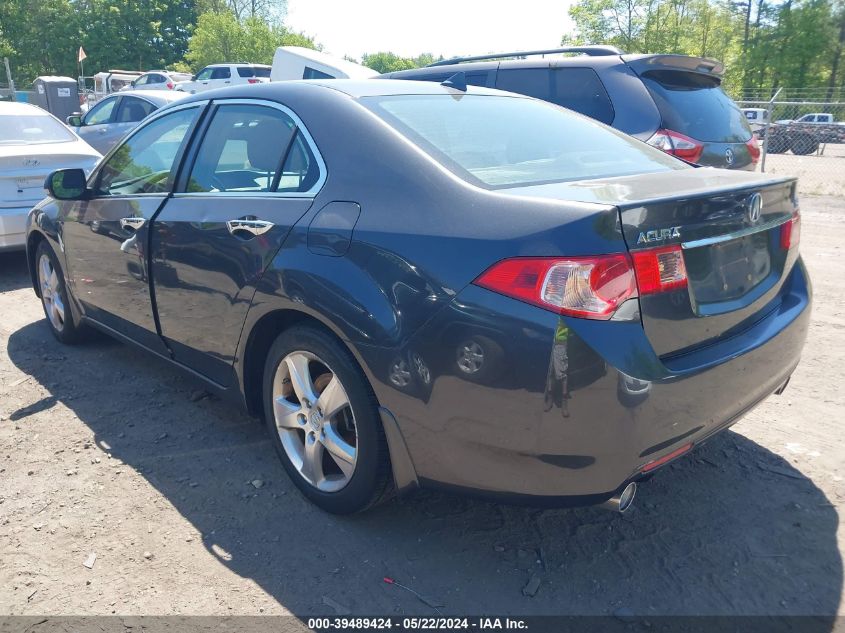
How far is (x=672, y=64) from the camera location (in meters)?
5.86

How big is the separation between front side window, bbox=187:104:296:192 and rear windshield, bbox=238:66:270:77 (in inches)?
858

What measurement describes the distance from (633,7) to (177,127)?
36.0m

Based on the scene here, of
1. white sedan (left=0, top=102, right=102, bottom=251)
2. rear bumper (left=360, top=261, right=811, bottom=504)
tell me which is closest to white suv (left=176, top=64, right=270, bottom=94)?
white sedan (left=0, top=102, right=102, bottom=251)

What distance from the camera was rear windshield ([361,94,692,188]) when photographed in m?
2.71

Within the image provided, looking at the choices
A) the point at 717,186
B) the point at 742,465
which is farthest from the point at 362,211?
the point at 742,465

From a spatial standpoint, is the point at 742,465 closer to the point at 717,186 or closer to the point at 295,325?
the point at 717,186

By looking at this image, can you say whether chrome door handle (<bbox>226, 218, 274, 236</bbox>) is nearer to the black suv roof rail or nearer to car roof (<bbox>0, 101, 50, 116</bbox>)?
the black suv roof rail

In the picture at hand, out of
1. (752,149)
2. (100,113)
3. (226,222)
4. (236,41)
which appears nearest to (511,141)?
(226,222)

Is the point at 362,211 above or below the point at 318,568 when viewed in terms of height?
above

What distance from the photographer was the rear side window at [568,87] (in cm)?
592

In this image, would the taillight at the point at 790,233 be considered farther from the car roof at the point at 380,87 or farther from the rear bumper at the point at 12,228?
the rear bumper at the point at 12,228

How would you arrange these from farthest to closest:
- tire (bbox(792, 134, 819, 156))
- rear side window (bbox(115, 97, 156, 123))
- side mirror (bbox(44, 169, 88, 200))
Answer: tire (bbox(792, 134, 819, 156)) < rear side window (bbox(115, 97, 156, 123)) < side mirror (bbox(44, 169, 88, 200))

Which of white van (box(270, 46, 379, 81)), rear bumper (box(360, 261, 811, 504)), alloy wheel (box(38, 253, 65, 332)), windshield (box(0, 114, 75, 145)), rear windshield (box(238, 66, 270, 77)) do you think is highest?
rear windshield (box(238, 66, 270, 77))

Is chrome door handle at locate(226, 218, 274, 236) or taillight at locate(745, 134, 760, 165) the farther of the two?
taillight at locate(745, 134, 760, 165)
